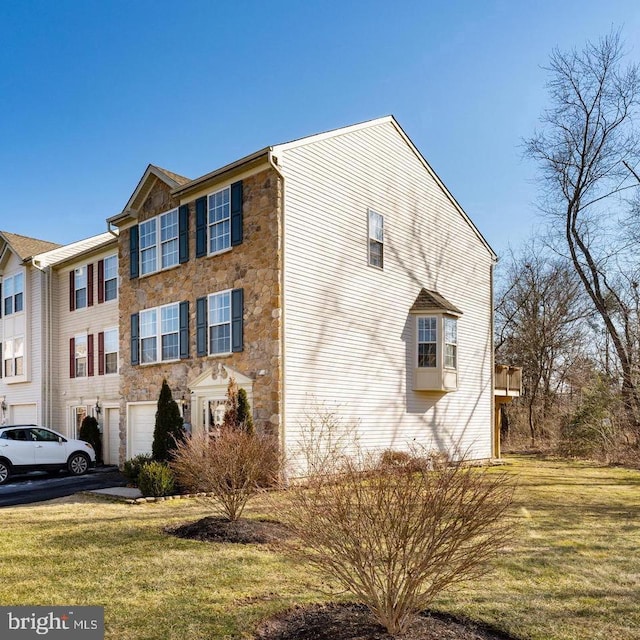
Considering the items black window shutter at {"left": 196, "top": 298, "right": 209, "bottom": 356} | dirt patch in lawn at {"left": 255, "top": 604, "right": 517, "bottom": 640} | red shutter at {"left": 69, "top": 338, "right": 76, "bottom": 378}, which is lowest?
dirt patch in lawn at {"left": 255, "top": 604, "right": 517, "bottom": 640}

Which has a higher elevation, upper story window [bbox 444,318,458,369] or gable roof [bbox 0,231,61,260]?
gable roof [bbox 0,231,61,260]

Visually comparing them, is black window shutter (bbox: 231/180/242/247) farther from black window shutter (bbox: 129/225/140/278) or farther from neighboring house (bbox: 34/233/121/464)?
neighboring house (bbox: 34/233/121/464)

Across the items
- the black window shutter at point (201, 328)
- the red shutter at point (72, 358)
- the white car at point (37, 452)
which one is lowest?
the white car at point (37, 452)

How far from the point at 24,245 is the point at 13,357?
4.59 metres

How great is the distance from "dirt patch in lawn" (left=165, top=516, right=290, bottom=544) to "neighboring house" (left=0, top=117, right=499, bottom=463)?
457 cm

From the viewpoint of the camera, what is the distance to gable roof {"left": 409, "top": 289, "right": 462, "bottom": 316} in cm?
1773

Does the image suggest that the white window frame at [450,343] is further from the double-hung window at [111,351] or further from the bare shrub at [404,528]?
the bare shrub at [404,528]

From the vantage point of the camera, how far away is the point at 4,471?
617 inches

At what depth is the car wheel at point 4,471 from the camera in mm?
15586

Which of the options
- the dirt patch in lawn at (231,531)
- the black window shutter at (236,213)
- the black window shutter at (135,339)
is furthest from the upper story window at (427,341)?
the dirt patch in lawn at (231,531)

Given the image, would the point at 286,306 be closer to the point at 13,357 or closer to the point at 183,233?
the point at 183,233

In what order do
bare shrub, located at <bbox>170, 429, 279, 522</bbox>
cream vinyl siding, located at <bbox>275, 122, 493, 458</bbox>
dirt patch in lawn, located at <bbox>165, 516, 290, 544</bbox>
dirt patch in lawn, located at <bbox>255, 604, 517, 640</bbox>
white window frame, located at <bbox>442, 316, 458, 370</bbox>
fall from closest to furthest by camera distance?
dirt patch in lawn, located at <bbox>255, 604, 517, 640</bbox>, dirt patch in lawn, located at <bbox>165, 516, 290, 544</bbox>, bare shrub, located at <bbox>170, 429, 279, 522</bbox>, cream vinyl siding, located at <bbox>275, 122, 493, 458</bbox>, white window frame, located at <bbox>442, 316, 458, 370</bbox>

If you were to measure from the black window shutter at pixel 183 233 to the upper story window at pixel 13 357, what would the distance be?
1095 centimetres

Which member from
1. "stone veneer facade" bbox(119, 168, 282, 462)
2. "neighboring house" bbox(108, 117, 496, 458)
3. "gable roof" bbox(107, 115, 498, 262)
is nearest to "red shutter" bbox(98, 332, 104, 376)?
"neighboring house" bbox(108, 117, 496, 458)
